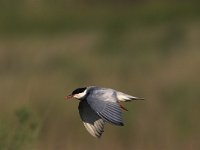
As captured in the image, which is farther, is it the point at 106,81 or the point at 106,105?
the point at 106,81

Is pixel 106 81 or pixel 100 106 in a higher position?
pixel 100 106

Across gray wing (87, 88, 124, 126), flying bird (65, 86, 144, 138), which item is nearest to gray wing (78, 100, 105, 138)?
flying bird (65, 86, 144, 138)

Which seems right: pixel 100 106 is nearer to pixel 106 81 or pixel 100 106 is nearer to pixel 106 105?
pixel 106 105

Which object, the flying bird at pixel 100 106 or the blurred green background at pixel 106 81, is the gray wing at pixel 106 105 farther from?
the blurred green background at pixel 106 81

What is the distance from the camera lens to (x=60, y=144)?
6.55 meters

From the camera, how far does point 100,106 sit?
4969 mm

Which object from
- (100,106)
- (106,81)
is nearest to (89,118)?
(100,106)

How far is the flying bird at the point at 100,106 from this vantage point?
15.9 feet

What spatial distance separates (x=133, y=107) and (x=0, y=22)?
10701 millimetres

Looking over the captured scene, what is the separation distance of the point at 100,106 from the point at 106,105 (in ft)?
0.10

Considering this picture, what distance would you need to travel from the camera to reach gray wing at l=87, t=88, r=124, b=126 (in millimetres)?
4797

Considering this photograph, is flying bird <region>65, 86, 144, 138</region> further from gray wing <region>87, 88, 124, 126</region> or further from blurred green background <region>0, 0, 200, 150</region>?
blurred green background <region>0, 0, 200, 150</region>

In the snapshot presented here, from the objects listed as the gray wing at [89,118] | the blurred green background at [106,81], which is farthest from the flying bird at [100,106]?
the blurred green background at [106,81]

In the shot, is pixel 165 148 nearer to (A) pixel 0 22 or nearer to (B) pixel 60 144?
(B) pixel 60 144
